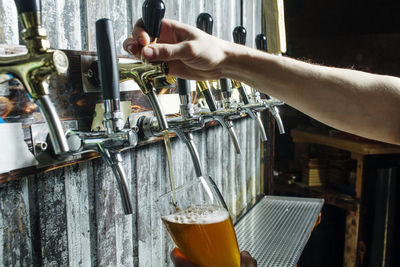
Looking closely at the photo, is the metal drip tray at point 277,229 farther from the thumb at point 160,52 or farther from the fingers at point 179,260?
the thumb at point 160,52

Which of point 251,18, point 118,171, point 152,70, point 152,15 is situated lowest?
point 118,171

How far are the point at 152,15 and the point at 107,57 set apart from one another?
5.4 inches

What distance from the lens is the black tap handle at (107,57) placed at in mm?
746

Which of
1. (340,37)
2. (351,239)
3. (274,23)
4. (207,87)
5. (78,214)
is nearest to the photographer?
(78,214)

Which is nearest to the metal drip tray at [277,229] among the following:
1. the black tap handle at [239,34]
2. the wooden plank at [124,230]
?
the wooden plank at [124,230]

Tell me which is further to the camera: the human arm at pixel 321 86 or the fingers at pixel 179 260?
the human arm at pixel 321 86

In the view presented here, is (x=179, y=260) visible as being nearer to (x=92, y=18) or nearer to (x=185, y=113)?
(x=185, y=113)

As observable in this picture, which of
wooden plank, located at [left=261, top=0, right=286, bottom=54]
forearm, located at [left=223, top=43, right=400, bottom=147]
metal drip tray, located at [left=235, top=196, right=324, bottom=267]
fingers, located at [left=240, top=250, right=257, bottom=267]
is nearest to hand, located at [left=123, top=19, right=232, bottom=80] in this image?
forearm, located at [left=223, top=43, right=400, bottom=147]

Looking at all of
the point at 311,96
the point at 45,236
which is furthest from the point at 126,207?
the point at 311,96

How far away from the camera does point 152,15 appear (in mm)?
786

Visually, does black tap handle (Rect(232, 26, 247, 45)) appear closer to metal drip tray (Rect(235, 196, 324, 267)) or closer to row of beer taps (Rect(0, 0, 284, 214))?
row of beer taps (Rect(0, 0, 284, 214))

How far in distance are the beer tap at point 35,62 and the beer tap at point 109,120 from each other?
0.18 meters

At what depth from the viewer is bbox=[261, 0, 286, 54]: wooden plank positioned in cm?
247

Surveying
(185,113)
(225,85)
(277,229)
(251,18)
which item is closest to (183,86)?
(185,113)
